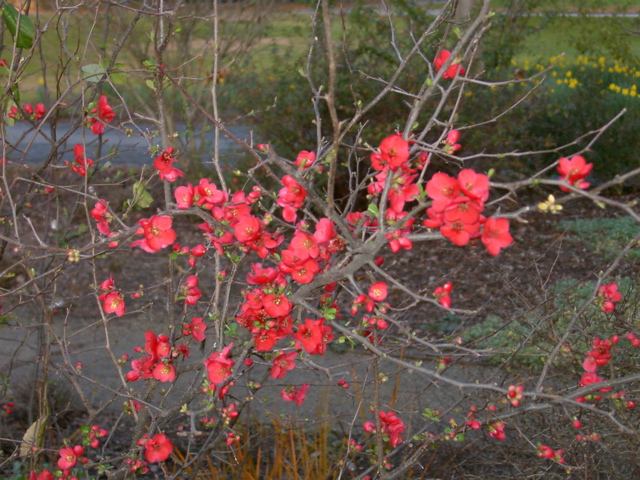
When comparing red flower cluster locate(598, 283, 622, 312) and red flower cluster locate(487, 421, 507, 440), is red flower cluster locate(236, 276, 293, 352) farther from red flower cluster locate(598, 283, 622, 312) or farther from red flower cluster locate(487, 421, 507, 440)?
red flower cluster locate(598, 283, 622, 312)

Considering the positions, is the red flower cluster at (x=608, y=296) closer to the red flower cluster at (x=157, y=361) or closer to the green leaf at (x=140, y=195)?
the red flower cluster at (x=157, y=361)

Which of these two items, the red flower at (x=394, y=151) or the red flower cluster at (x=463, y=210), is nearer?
the red flower cluster at (x=463, y=210)

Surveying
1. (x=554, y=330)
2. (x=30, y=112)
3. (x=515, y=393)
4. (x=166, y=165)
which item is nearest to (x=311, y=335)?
(x=515, y=393)

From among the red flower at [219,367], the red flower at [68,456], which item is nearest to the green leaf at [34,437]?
the red flower at [68,456]

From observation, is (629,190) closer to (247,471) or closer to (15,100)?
(247,471)

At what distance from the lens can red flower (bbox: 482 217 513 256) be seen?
1.36m

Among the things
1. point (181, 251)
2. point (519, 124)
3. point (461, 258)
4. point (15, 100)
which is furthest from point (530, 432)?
point (519, 124)

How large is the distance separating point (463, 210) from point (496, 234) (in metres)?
0.10

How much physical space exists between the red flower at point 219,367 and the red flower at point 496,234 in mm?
758

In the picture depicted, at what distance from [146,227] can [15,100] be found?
92 centimetres

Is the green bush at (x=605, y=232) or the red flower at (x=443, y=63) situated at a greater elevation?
the red flower at (x=443, y=63)

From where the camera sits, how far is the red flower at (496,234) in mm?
1357

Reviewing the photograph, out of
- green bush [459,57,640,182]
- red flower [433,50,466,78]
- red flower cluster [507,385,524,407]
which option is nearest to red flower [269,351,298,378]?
red flower cluster [507,385,524,407]

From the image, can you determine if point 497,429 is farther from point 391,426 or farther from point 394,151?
point 394,151
